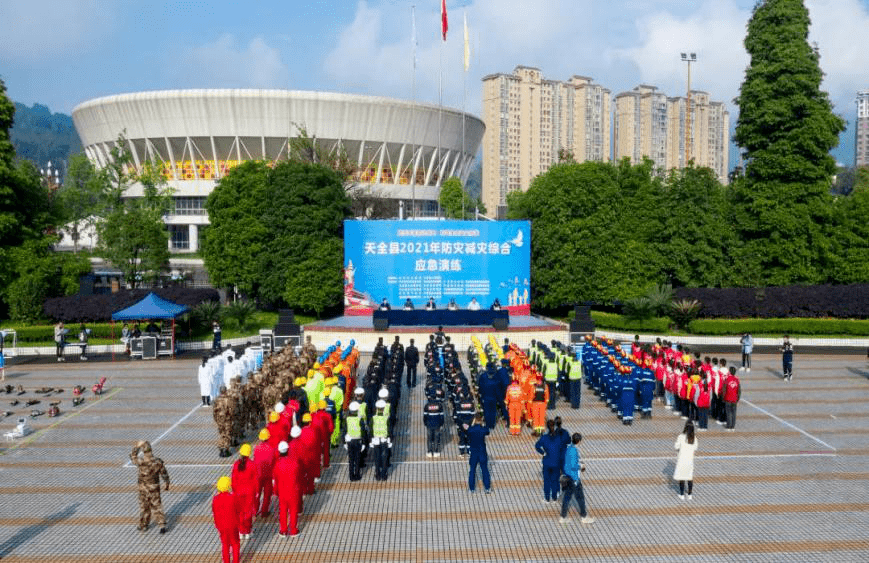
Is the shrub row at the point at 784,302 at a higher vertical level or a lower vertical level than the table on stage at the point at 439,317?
higher

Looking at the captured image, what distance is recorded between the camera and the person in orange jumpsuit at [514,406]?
15.3 meters

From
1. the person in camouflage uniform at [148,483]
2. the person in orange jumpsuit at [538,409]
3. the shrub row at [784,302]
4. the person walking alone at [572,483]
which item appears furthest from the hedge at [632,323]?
the person in camouflage uniform at [148,483]

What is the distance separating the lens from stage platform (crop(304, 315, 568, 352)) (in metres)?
27.8

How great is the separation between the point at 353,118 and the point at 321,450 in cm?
5360

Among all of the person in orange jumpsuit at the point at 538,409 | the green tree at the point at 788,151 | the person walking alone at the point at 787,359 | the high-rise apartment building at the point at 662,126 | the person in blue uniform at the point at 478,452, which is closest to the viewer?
the person in blue uniform at the point at 478,452

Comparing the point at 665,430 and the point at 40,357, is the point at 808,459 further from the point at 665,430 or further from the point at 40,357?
the point at 40,357

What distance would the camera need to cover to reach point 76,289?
3091 centimetres

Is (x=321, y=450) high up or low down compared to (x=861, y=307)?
down

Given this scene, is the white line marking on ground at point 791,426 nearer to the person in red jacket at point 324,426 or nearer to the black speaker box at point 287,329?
the person in red jacket at point 324,426

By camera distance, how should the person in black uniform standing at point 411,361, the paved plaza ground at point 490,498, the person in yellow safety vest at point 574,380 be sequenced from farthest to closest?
the person in black uniform standing at point 411,361 → the person in yellow safety vest at point 574,380 → the paved plaza ground at point 490,498

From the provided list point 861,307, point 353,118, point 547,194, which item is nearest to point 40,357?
point 547,194

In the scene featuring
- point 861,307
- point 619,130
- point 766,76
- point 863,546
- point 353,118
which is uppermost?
point 619,130

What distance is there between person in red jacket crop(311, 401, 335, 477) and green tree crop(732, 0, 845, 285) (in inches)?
1034

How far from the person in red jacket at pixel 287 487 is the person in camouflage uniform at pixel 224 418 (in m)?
3.78
